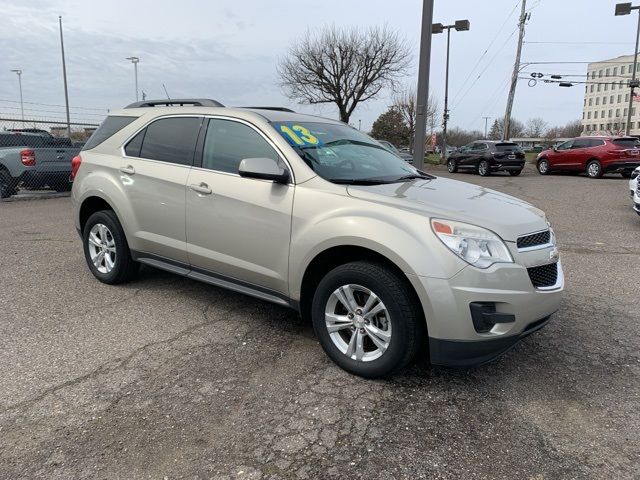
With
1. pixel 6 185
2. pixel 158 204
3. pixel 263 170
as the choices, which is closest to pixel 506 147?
pixel 6 185

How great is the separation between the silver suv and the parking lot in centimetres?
33

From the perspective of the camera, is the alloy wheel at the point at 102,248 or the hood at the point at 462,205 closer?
the hood at the point at 462,205

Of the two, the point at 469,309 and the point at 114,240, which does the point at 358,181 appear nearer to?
the point at 469,309

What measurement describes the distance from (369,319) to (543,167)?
69.0 ft

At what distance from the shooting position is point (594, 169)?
18812mm

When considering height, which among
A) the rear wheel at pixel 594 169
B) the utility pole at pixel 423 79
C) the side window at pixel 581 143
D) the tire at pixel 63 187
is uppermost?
the utility pole at pixel 423 79

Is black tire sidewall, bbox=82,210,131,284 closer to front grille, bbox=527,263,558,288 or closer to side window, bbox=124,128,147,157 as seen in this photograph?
side window, bbox=124,128,147,157

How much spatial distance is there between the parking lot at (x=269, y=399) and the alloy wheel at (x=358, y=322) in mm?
208

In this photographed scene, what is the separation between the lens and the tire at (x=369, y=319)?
2.92 meters

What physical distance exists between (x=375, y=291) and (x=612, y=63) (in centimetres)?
12249

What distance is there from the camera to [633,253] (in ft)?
22.0

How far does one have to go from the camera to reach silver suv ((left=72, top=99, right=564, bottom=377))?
9.30 feet

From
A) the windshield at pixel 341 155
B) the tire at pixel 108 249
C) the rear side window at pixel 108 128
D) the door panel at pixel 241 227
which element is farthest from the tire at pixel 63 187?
the windshield at pixel 341 155

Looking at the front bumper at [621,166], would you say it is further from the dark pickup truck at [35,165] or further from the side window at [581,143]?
the dark pickup truck at [35,165]
